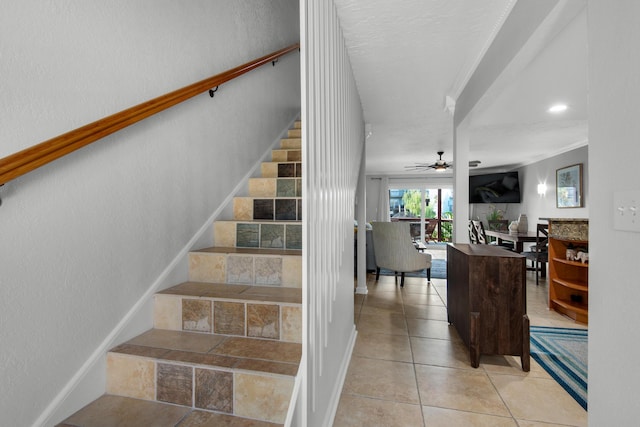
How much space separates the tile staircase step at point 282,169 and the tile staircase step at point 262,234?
2.33 feet

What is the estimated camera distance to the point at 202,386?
3.81ft

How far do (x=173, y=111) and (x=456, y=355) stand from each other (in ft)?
8.54

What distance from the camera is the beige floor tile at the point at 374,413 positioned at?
1.60 metres

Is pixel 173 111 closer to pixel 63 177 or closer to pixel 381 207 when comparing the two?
pixel 63 177

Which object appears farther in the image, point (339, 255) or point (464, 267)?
point (464, 267)

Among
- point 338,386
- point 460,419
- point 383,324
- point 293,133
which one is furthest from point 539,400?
point 293,133

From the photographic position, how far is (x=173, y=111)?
171cm

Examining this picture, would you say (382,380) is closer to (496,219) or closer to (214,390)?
(214,390)

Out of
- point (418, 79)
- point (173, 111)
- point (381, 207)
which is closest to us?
point (173, 111)

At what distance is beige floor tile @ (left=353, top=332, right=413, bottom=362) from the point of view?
2.32 metres

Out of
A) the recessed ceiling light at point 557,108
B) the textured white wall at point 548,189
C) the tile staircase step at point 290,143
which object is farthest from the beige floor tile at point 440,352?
the textured white wall at point 548,189

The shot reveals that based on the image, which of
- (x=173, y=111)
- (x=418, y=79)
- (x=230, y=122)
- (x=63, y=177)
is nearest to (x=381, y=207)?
(x=418, y=79)

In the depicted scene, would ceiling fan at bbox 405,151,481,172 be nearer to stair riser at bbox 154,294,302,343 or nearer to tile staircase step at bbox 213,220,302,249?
tile staircase step at bbox 213,220,302,249

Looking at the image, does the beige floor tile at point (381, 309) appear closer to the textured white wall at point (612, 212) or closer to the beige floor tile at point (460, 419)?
the beige floor tile at point (460, 419)
